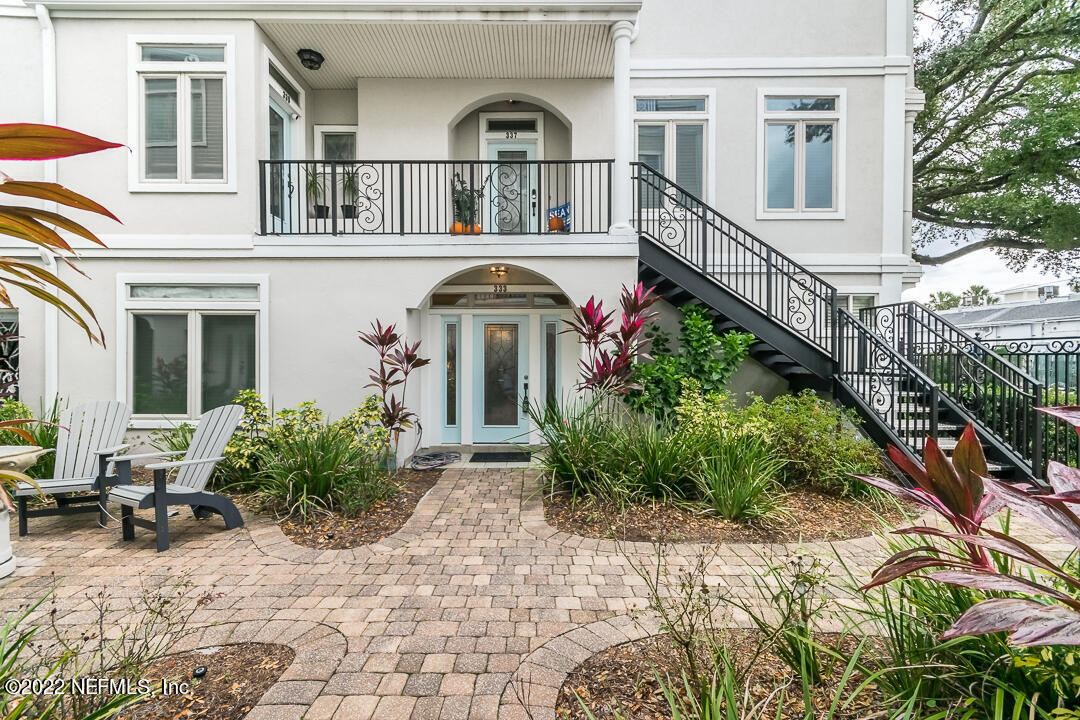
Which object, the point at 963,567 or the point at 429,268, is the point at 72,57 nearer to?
the point at 429,268

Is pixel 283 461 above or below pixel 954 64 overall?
below

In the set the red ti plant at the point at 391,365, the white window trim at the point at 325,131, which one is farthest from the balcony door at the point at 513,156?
the red ti plant at the point at 391,365

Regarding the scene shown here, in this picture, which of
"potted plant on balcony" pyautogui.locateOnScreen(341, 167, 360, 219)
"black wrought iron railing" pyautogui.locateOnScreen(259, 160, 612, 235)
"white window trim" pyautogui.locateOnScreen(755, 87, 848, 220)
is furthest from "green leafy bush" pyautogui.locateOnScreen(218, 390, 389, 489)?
"white window trim" pyautogui.locateOnScreen(755, 87, 848, 220)

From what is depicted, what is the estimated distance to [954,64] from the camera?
11.6m

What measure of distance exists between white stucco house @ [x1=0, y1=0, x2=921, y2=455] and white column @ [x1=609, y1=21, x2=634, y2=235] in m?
0.04

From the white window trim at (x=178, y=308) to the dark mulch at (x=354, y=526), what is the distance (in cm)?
277

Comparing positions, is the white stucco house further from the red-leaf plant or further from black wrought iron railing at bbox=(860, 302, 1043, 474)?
the red-leaf plant

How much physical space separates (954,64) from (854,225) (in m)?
7.04

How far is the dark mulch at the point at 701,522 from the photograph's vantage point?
439 centimetres

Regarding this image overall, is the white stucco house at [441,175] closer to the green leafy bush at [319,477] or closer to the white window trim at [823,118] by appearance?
the white window trim at [823,118]

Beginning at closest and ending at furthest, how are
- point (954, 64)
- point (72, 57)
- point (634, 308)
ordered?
point (634, 308), point (72, 57), point (954, 64)

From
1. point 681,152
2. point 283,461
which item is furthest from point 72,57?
point 681,152

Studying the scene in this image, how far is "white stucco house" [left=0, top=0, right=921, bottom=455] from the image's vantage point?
264 inches

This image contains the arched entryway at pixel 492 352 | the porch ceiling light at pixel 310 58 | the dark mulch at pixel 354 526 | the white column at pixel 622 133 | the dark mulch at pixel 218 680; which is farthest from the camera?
the arched entryway at pixel 492 352
